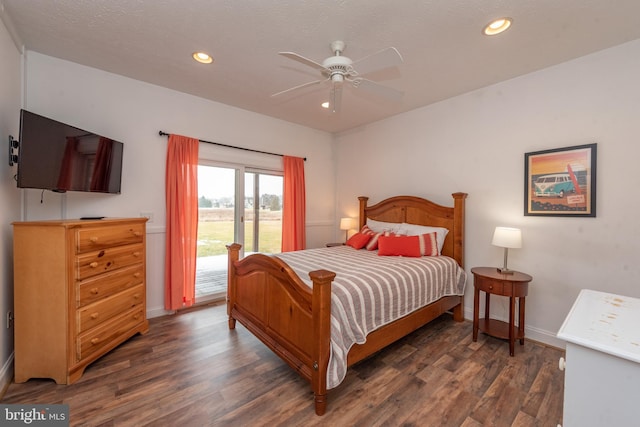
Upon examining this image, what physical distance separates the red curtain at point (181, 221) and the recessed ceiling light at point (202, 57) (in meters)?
1.05

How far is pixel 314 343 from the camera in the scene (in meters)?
1.79

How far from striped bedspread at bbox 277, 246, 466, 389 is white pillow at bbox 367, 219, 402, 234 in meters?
0.65

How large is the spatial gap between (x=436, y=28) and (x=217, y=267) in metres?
3.72

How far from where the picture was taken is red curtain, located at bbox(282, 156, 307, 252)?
4.35 meters

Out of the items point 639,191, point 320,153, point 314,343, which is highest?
point 320,153

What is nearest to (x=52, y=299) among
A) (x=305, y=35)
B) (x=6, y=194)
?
→ (x=6, y=194)

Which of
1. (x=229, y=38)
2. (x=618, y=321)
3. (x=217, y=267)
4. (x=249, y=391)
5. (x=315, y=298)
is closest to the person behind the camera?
(x=618, y=321)

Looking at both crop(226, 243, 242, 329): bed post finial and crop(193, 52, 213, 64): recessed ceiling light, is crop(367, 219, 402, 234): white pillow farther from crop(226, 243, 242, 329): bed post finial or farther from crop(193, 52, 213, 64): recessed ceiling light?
crop(193, 52, 213, 64): recessed ceiling light

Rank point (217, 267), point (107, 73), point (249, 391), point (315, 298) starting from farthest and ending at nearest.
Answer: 1. point (217, 267)
2. point (107, 73)
3. point (249, 391)
4. point (315, 298)

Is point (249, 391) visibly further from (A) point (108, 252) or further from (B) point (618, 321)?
(B) point (618, 321)

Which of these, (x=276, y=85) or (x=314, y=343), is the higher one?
(x=276, y=85)

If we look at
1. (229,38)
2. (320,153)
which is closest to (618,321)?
(229,38)

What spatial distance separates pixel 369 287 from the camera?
6.91 ft

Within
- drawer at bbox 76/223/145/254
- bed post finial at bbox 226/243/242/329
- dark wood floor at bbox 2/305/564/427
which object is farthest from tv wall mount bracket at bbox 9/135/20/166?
bed post finial at bbox 226/243/242/329
